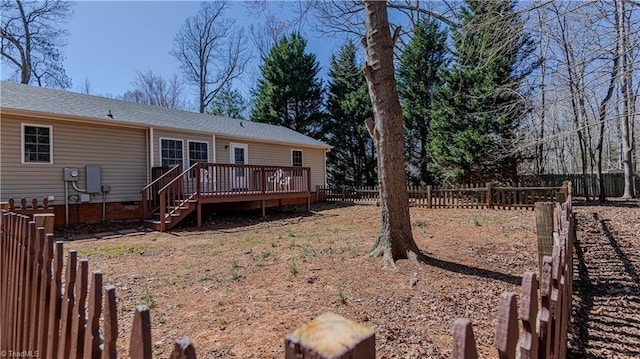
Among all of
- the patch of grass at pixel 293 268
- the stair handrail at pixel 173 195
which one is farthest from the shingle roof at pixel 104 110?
the patch of grass at pixel 293 268

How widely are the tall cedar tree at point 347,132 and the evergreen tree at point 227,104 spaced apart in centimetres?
875

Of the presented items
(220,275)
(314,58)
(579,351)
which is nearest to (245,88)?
(314,58)

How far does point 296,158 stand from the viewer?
17422mm

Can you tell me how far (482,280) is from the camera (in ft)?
13.3

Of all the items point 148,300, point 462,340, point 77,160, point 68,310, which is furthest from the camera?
point 77,160

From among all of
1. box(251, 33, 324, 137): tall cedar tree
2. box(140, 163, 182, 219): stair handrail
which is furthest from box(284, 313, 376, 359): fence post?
box(251, 33, 324, 137): tall cedar tree

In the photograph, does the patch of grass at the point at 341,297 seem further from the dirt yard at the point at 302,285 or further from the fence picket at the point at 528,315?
the fence picket at the point at 528,315

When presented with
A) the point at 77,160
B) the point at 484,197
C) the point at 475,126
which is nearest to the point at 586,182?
the point at 475,126

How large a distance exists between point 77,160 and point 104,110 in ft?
6.94

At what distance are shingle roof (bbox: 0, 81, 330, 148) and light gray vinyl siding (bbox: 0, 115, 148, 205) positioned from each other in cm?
43

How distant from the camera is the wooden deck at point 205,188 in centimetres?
946

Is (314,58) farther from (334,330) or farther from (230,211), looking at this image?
(334,330)

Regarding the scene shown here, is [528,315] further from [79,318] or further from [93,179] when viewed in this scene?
[93,179]

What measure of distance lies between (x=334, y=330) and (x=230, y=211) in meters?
12.3
